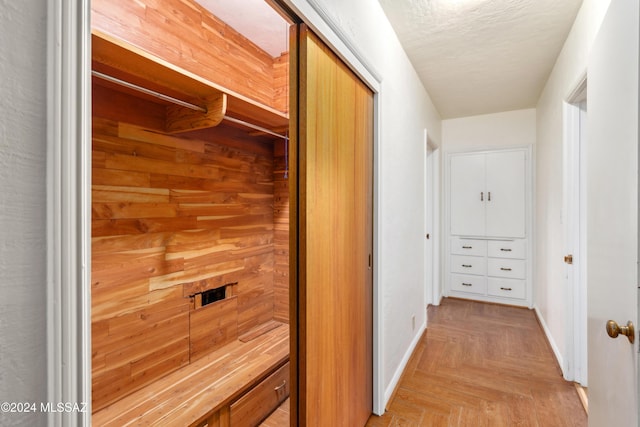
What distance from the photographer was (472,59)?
2.65 m

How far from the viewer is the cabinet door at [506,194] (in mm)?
3936

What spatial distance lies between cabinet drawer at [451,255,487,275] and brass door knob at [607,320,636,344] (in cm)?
336

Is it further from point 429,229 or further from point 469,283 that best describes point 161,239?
point 469,283

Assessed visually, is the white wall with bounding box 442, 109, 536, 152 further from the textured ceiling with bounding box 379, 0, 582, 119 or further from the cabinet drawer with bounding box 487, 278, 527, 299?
the cabinet drawer with bounding box 487, 278, 527, 299

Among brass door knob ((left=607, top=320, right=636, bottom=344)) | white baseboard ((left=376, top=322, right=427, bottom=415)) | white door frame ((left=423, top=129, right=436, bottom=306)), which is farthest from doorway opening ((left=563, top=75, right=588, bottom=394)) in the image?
white door frame ((left=423, top=129, right=436, bottom=306))

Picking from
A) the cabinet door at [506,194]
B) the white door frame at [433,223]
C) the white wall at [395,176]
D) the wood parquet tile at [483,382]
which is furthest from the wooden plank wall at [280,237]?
the cabinet door at [506,194]

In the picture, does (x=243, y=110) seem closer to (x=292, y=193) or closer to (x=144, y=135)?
(x=144, y=135)

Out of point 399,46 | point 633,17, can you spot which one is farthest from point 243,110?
point 633,17

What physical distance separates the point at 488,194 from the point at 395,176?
247 cm

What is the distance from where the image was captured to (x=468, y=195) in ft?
13.9

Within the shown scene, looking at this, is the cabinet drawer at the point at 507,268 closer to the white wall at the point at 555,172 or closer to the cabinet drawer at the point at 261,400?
the white wall at the point at 555,172

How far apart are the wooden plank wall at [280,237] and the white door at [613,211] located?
1972mm

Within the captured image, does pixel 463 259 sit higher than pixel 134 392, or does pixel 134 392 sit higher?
pixel 463 259

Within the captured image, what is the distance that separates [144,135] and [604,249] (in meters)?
2.15
